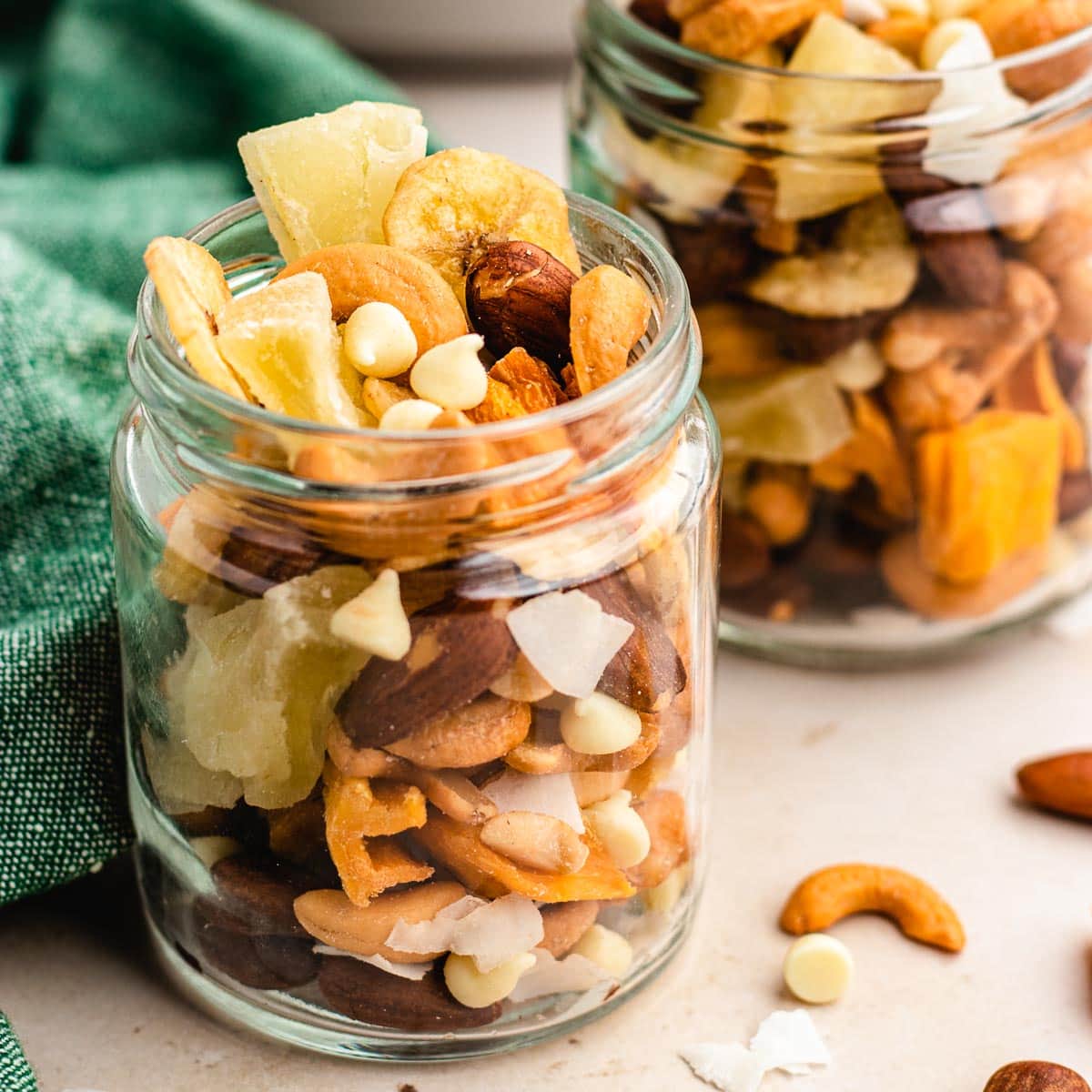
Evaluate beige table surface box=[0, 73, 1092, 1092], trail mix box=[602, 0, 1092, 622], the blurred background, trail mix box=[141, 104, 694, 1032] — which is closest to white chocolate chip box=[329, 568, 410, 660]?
trail mix box=[141, 104, 694, 1032]

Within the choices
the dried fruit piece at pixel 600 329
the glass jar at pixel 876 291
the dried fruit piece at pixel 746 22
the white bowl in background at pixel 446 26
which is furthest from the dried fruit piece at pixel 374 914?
the white bowl in background at pixel 446 26

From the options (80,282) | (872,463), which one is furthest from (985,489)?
(80,282)

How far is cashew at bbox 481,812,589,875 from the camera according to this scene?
0.60m

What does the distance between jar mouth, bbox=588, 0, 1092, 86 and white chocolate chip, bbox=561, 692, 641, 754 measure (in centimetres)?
35

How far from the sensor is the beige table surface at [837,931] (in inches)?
26.4

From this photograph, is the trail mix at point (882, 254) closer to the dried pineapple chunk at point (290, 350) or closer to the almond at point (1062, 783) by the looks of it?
the almond at point (1062, 783)

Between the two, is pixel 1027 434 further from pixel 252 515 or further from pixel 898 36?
pixel 252 515

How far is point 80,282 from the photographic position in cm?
103

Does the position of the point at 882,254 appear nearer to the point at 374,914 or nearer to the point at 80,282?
the point at 374,914

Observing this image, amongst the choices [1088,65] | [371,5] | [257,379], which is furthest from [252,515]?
[371,5]

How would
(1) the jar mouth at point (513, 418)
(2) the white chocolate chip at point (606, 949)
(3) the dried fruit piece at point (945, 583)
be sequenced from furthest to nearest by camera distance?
(3) the dried fruit piece at point (945, 583) < (2) the white chocolate chip at point (606, 949) < (1) the jar mouth at point (513, 418)

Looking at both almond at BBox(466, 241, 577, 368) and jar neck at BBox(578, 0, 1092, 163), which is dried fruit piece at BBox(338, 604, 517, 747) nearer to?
almond at BBox(466, 241, 577, 368)

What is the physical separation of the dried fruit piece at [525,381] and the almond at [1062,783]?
350 millimetres

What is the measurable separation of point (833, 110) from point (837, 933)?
403 millimetres
